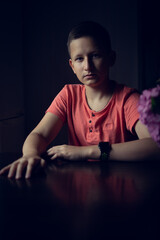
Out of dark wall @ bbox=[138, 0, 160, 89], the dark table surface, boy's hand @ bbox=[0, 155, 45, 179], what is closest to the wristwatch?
the dark table surface

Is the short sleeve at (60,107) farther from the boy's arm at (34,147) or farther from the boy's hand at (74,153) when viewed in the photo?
the boy's hand at (74,153)

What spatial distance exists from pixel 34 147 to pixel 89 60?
0.52 metres

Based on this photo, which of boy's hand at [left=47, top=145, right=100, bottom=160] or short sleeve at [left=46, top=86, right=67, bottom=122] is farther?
short sleeve at [left=46, top=86, right=67, bottom=122]

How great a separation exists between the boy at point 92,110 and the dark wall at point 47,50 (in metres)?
0.54

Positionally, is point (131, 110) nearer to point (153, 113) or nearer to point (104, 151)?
point (104, 151)

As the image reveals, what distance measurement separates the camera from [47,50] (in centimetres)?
206

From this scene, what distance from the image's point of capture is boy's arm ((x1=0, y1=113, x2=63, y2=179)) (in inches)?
32.6

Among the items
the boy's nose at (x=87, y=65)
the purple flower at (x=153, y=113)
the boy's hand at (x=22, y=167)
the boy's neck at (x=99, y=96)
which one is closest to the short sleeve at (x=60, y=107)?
the boy's neck at (x=99, y=96)

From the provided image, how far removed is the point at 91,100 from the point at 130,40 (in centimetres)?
121

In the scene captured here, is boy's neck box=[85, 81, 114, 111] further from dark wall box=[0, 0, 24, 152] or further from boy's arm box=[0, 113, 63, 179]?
dark wall box=[0, 0, 24, 152]

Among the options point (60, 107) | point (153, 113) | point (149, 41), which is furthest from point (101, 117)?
point (149, 41)

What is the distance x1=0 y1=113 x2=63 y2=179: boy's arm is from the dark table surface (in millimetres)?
35

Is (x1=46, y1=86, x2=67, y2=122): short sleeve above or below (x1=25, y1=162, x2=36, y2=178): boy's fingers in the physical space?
above

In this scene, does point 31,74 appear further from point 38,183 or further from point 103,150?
point 38,183
